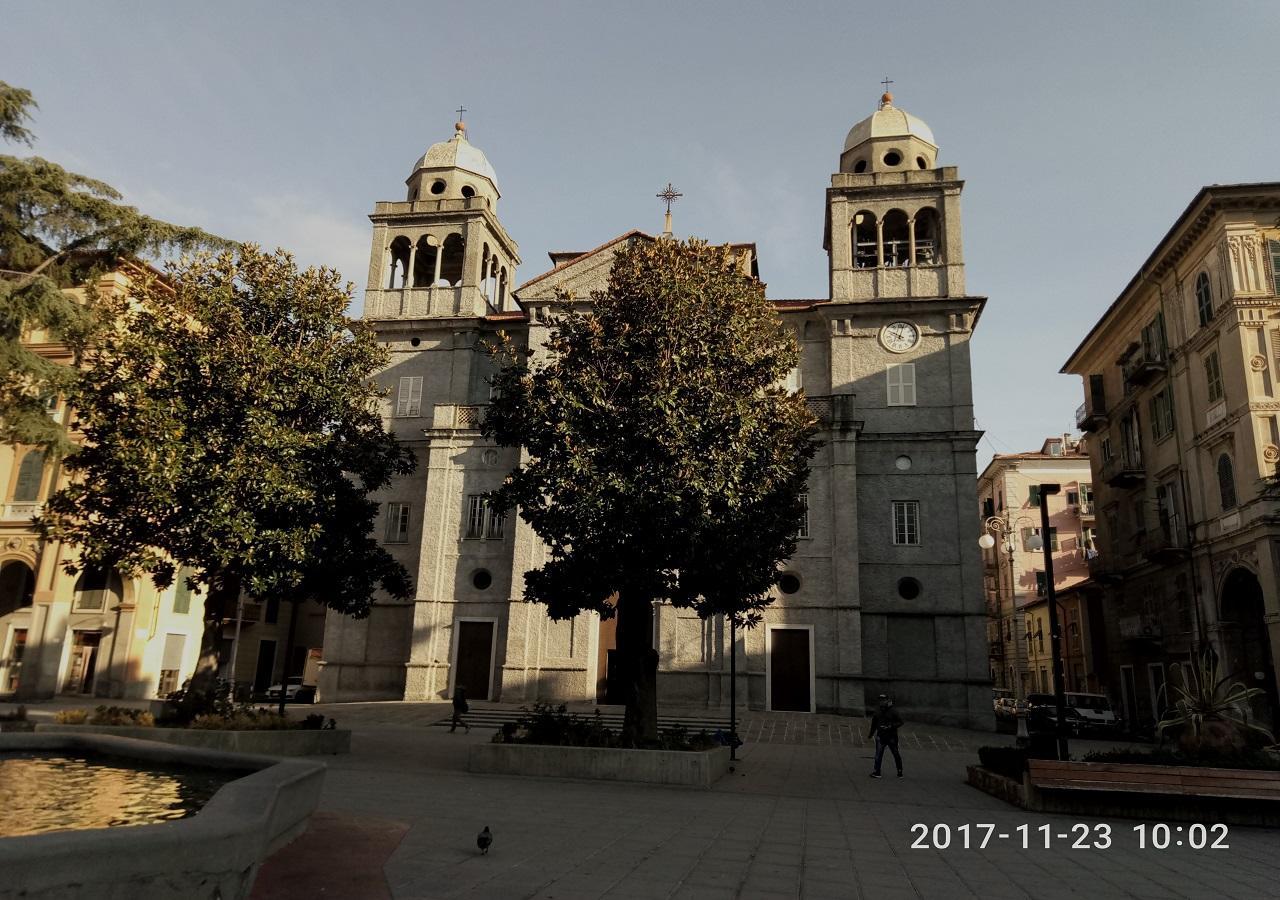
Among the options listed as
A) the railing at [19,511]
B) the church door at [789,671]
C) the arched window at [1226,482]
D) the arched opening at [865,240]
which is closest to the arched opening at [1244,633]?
the arched window at [1226,482]

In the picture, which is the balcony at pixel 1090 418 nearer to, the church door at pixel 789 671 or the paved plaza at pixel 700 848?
the church door at pixel 789 671

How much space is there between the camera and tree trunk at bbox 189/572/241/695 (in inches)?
719

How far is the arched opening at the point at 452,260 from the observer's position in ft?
129

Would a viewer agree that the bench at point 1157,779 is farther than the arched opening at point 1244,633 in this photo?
No

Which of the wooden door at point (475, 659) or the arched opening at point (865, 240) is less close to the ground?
the arched opening at point (865, 240)

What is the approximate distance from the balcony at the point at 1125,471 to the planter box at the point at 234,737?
Result: 1322 inches

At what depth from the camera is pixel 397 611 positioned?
33938mm

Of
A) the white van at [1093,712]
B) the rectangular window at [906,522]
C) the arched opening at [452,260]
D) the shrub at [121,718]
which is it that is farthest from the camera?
the arched opening at [452,260]

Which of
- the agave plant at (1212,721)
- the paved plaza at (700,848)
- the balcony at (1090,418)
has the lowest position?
the paved plaza at (700,848)

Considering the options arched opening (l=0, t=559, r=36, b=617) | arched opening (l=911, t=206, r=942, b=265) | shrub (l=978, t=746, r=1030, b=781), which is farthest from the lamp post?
arched opening (l=0, t=559, r=36, b=617)

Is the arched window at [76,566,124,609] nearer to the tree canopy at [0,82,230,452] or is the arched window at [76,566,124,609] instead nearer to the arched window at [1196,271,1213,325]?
the tree canopy at [0,82,230,452]

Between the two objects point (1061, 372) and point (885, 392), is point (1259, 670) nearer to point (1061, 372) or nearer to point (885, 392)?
point (885, 392)

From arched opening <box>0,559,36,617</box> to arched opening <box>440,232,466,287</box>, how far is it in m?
22.1

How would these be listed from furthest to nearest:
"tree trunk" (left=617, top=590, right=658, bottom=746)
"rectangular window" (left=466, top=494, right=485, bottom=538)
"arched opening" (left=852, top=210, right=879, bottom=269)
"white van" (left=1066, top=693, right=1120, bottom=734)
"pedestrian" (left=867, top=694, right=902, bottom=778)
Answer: "arched opening" (left=852, top=210, right=879, bottom=269) → "rectangular window" (left=466, top=494, right=485, bottom=538) → "white van" (left=1066, top=693, right=1120, bottom=734) → "pedestrian" (left=867, top=694, right=902, bottom=778) → "tree trunk" (left=617, top=590, right=658, bottom=746)
